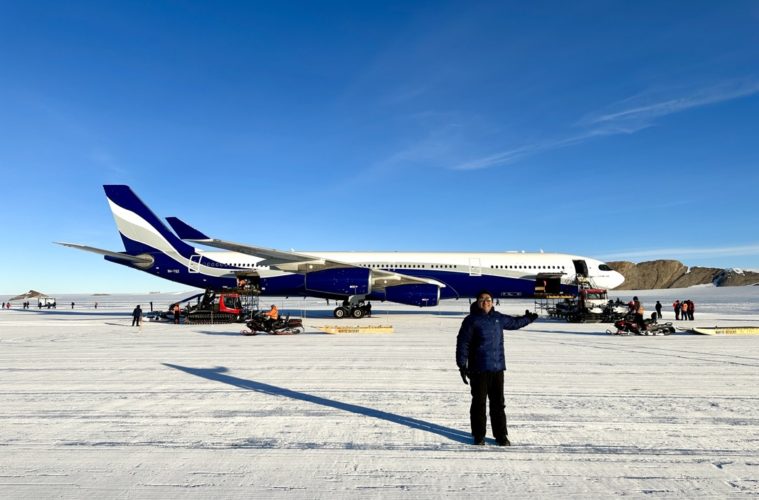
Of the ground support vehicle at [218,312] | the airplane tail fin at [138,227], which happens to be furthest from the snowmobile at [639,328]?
the airplane tail fin at [138,227]

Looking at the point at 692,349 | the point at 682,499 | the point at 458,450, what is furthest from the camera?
the point at 692,349

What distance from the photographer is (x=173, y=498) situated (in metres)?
3.64

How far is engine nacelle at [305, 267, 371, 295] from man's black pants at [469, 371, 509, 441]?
18597 millimetres

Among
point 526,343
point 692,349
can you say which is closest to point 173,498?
point 526,343

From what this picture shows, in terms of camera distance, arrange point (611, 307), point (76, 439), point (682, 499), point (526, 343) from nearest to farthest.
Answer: point (682, 499), point (76, 439), point (526, 343), point (611, 307)

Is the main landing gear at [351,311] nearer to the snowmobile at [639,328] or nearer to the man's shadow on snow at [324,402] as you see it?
the snowmobile at [639,328]

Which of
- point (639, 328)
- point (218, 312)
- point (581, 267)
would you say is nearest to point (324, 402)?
point (639, 328)

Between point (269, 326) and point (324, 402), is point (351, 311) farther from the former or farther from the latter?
point (324, 402)

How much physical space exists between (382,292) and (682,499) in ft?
67.0

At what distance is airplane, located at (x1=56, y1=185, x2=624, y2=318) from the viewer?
24.1m

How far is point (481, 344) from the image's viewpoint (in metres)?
A: 4.93

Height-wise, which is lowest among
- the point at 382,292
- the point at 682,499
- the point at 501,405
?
the point at 682,499

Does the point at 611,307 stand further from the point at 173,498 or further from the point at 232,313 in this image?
the point at 173,498

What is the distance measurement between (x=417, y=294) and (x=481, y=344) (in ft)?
60.0
